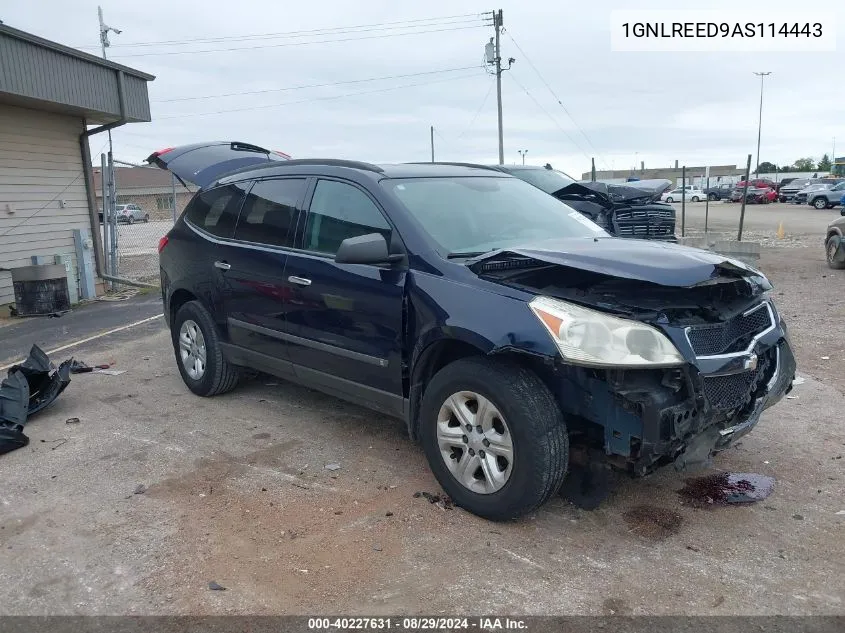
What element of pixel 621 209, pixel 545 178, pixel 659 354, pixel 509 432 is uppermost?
pixel 545 178

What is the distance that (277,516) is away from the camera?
3734 millimetres

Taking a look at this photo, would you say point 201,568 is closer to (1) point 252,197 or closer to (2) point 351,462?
(2) point 351,462

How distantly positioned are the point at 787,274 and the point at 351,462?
10764mm

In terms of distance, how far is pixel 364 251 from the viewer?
3.78 meters

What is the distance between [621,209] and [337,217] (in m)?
6.90

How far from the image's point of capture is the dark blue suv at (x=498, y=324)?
10.4 ft

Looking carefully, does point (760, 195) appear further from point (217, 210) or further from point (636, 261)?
point (636, 261)

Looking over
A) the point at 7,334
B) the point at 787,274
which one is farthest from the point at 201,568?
the point at 787,274

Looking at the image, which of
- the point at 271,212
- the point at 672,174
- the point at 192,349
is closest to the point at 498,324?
the point at 271,212

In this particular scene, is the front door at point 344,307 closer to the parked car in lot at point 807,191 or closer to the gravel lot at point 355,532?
the gravel lot at point 355,532

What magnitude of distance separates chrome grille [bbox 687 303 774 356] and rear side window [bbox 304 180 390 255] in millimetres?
1791

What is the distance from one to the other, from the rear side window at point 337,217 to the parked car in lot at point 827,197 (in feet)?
129

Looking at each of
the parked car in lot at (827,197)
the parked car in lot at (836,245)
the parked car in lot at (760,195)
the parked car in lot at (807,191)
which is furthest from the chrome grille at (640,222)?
the parked car in lot at (760,195)

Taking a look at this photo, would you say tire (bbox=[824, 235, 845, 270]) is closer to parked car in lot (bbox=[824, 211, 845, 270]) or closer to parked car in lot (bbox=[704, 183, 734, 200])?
parked car in lot (bbox=[824, 211, 845, 270])
